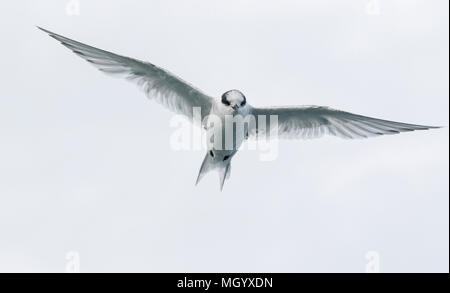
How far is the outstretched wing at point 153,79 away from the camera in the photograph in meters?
12.5

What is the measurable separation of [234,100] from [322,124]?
1998mm

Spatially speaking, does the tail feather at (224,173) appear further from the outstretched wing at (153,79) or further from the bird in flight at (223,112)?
the outstretched wing at (153,79)

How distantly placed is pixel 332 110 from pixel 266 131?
1090 millimetres

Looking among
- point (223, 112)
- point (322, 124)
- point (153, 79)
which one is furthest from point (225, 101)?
point (322, 124)

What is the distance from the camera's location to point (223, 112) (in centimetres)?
1220

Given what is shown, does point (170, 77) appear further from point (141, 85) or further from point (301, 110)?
point (301, 110)

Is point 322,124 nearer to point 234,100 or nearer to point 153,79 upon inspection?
point 234,100

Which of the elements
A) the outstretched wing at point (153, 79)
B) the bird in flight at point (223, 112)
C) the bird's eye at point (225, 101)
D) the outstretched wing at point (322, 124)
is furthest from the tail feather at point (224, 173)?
the bird's eye at point (225, 101)

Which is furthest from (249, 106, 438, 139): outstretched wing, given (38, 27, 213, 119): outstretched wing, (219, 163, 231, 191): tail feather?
(38, 27, 213, 119): outstretched wing

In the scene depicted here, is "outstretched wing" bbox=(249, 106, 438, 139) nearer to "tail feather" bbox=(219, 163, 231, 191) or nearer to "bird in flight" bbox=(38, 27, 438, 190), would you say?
"bird in flight" bbox=(38, 27, 438, 190)

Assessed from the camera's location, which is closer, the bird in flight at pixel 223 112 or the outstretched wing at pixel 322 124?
the bird in flight at pixel 223 112
